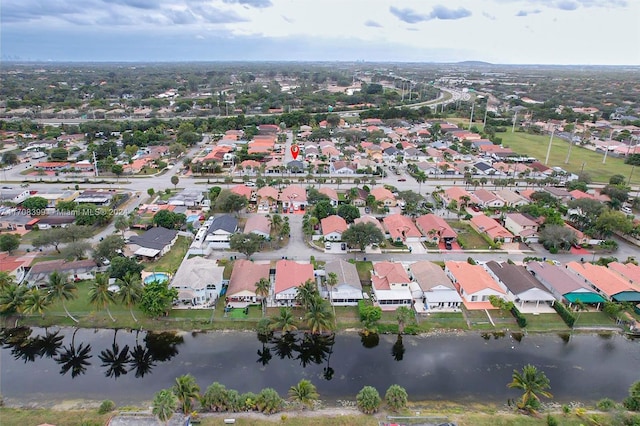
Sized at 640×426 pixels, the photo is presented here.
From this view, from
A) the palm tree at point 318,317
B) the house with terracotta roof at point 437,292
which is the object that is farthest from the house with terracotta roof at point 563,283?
the palm tree at point 318,317

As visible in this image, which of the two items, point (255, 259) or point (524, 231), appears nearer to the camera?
point (255, 259)

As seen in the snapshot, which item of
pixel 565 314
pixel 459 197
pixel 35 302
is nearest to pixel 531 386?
pixel 565 314

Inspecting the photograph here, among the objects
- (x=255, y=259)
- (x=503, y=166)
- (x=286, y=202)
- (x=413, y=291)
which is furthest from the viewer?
(x=503, y=166)

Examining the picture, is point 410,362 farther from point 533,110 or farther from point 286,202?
point 533,110

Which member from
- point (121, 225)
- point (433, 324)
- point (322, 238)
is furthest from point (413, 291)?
point (121, 225)

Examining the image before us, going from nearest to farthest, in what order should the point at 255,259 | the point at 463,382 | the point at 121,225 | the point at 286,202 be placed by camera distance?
the point at 463,382 < the point at 255,259 < the point at 121,225 < the point at 286,202

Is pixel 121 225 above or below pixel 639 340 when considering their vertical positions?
above

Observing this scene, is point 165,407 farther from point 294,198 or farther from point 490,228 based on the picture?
point 490,228
